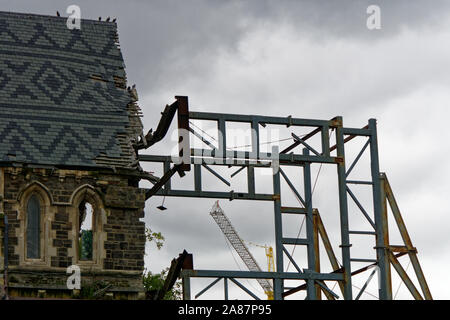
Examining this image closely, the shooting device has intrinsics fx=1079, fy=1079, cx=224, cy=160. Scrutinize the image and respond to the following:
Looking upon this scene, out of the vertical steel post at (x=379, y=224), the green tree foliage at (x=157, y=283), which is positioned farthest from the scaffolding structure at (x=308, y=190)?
the green tree foliage at (x=157, y=283)

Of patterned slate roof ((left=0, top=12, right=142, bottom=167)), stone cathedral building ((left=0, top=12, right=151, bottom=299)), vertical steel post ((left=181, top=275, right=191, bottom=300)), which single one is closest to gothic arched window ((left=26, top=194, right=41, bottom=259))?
stone cathedral building ((left=0, top=12, right=151, bottom=299))

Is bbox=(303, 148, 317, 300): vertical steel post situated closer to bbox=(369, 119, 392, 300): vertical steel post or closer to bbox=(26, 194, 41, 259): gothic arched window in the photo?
bbox=(369, 119, 392, 300): vertical steel post

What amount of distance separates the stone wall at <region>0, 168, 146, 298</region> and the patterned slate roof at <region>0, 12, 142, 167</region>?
560mm

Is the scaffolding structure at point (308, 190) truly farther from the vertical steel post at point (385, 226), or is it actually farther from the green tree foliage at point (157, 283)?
the green tree foliage at point (157, 283)

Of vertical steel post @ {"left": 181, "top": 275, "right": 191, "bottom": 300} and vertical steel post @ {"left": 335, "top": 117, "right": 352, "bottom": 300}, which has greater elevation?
vertical steel post @ {"left": 335, "top": 117, "right": 352, "bottom": 300}

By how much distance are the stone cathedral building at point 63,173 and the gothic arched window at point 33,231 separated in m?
0.03

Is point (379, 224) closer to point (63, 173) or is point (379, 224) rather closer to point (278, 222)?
point (278, 222)

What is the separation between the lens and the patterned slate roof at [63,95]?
31344 millimetres

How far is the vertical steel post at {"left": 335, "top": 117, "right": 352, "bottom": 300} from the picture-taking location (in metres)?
30.7

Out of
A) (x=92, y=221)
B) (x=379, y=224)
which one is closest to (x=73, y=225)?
(x=92, y=221)

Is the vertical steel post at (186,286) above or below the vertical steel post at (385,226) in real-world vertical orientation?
below
